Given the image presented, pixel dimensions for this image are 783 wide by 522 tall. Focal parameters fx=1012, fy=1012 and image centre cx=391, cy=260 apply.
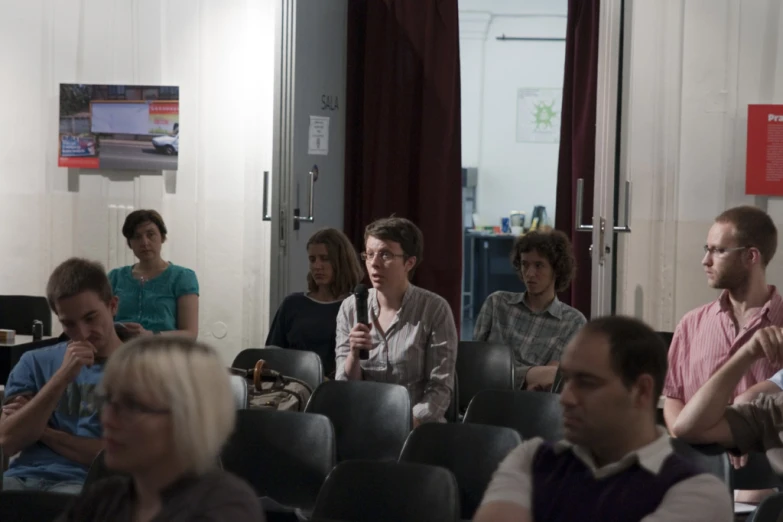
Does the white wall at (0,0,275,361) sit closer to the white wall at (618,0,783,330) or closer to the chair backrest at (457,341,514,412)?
the chair backrest at (457,341,514,412)

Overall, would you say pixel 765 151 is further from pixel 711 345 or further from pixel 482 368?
pixel 711 345

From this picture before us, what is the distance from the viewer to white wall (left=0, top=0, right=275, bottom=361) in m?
6.32

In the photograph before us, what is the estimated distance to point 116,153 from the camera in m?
6.44

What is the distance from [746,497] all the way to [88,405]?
2124 millimetres

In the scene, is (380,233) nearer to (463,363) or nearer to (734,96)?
(463,363)

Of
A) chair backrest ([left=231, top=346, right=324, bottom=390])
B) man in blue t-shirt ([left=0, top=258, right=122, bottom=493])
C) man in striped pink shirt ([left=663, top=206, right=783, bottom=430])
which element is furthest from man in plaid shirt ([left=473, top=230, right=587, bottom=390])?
man in blue t-shirt ([left=0, top=258, right=122, bottom=493])

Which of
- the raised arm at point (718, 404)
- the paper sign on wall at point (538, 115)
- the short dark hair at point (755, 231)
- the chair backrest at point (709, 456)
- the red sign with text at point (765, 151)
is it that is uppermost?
the paper sign on wall at point (538, 115)

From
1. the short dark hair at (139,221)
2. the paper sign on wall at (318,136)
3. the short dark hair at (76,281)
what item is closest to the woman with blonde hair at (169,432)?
the short dark hair at (76,281)

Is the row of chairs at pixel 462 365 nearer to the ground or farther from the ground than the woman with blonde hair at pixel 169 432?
nearer to the ground

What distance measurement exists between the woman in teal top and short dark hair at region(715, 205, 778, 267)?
9.52ft

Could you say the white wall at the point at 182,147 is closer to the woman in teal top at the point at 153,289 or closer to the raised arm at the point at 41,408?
the woman in teal top at the point at 153,289

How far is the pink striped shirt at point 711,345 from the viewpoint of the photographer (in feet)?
10.1

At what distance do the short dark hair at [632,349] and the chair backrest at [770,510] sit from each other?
537 mm

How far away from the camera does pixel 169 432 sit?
179 cm
